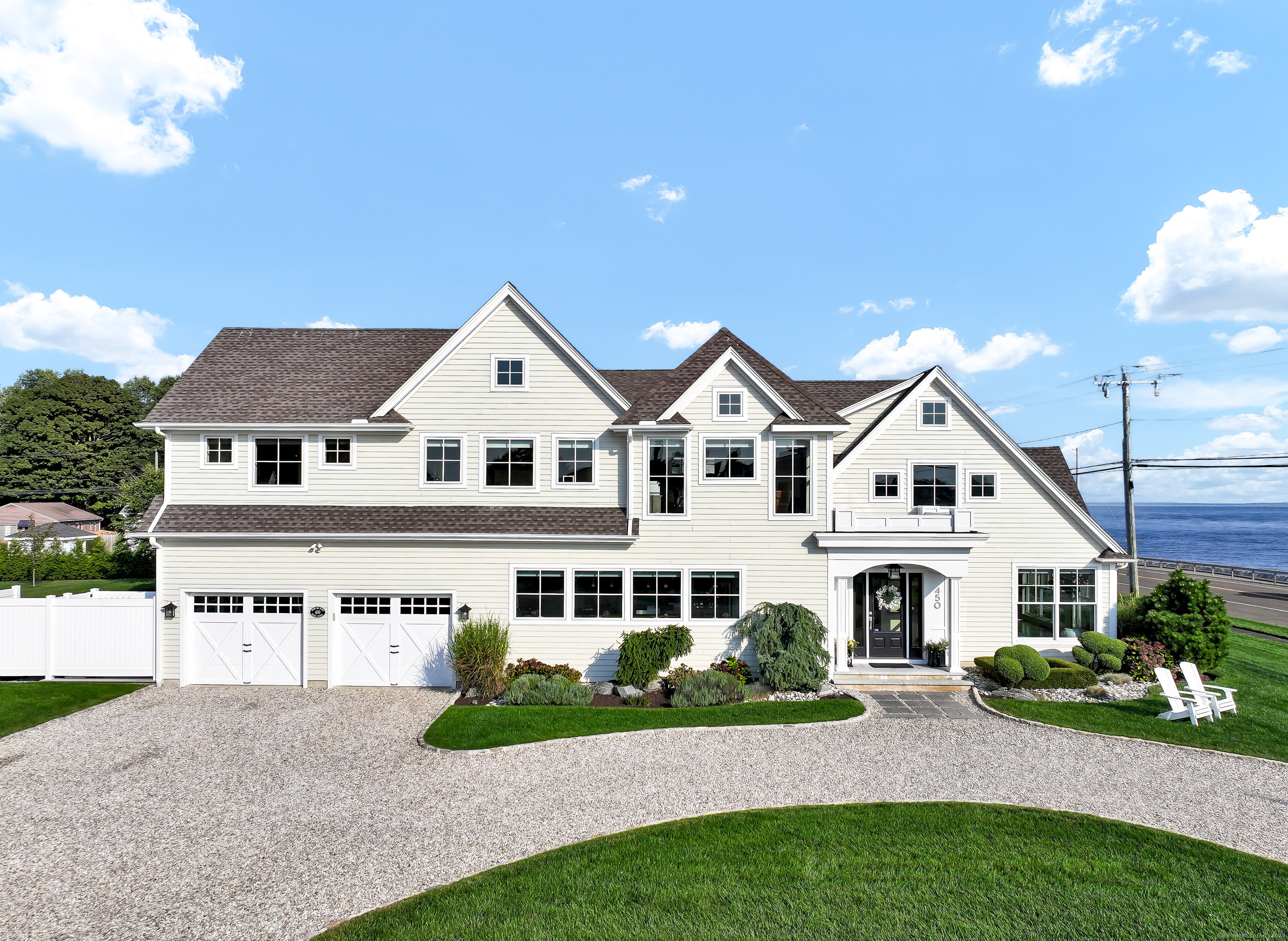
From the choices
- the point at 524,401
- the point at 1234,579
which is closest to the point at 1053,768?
the point at 524,401

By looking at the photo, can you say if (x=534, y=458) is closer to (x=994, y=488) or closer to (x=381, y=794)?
(x=381, y=794)

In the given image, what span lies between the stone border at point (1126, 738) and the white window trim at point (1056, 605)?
464 centimetres

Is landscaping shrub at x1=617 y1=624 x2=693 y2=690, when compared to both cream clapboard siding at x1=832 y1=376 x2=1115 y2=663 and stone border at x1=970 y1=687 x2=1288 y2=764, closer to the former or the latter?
cream clapboard siding at x1=832 y1=376 x2=1115 y2=663

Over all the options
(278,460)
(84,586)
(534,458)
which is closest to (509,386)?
(534,458)

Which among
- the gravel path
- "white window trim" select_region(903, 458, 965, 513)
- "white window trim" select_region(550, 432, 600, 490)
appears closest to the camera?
the gravel path

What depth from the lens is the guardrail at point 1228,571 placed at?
4078 cm

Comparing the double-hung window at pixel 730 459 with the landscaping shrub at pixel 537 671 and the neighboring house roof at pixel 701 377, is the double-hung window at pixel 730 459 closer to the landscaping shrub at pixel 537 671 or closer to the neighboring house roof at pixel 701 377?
the neighboring house roof at pixel 701 377

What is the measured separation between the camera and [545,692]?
46.0ft

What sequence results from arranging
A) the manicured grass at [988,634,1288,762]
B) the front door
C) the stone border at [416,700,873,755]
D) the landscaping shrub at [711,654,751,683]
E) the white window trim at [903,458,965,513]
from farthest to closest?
the white window trim at [903,458,965,513], the front door, the landscaping shrub at [711,654,751,683], the manicured grass at [988,634,1288,762], the stone border at [416,700,873,755]

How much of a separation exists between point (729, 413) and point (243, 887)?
13.3 metres

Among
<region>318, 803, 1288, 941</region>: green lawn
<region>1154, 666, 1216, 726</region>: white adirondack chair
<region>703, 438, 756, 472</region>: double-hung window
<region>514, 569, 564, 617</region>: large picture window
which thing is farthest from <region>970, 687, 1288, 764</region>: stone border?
<region>514, 569, 564, 617</region>: large picture window

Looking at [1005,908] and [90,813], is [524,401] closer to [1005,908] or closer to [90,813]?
[90,813]

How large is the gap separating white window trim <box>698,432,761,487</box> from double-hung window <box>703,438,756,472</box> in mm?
11

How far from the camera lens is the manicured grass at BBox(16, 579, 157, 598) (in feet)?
104
